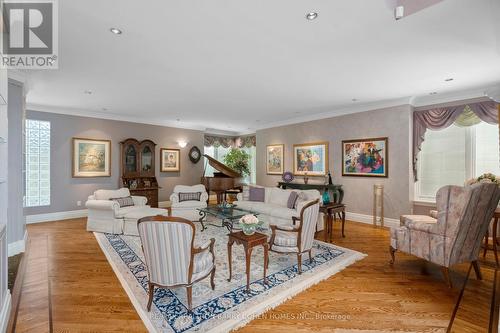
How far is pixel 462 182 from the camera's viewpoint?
505cm

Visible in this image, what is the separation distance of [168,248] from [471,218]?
11.6 feet

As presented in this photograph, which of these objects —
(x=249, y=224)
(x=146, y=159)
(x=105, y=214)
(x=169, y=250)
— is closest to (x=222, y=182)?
(x=146, y=159)

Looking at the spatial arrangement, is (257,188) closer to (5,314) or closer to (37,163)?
(5,314)

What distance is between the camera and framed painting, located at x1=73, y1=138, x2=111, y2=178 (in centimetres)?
654

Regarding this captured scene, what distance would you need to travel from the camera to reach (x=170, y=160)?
27.5 feet

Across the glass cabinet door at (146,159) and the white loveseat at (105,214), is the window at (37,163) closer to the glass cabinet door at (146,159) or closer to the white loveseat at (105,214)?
the white loveseat at (105,214)

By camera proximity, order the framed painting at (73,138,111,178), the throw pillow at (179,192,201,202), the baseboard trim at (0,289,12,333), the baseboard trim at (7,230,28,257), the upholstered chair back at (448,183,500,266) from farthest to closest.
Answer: the framed painting at (73,138,111,178)
the throw pillow at (179,192,201,202)
the baseboard trim at (7,230,28,257)
the upholstered chair back at (448,183,500,266)
the baseboard trim at (0,289,12,333)

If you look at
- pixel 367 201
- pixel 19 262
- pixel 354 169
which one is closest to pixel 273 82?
pixel 354 169

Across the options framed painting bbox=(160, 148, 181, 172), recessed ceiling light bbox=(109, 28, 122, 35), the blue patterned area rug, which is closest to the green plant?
framed painting bbox=(160, 148, 181, 172)

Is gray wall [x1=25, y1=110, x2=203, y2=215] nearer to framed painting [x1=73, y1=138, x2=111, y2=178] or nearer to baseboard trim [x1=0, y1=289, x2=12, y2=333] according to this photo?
framed painting [x1=73, y1=138, x2=111, y2=178]

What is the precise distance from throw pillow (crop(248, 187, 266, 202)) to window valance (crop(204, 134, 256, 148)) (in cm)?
399

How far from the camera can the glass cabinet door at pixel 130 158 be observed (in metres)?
7.33

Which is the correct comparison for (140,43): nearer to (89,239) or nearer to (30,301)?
(30,301)

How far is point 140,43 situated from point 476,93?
6.23 m
